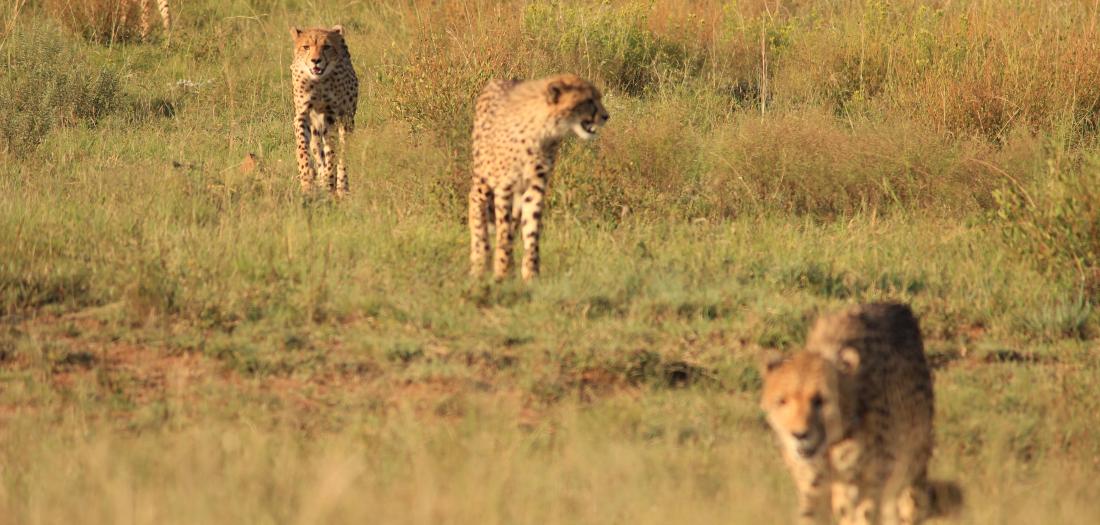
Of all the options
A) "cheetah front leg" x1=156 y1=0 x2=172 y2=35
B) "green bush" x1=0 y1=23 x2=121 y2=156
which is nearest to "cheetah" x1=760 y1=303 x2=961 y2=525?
"green bush" x1=0 y1=23 x2=121 y2=156

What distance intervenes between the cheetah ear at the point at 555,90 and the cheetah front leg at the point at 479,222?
0.67 metres

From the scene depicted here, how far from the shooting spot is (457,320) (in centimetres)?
613

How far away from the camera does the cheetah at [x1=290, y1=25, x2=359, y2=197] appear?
9031mm

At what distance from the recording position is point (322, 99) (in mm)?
9172

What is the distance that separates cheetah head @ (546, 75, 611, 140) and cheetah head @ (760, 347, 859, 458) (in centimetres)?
272

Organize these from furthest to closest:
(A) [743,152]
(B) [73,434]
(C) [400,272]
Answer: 1. (A) [743,152]
2. (C) [400,272]
3. (B) [73,434]

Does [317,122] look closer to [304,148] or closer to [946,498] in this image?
[304,148]

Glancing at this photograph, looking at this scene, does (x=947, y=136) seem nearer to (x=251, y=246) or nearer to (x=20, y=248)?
(x=251, y=246)

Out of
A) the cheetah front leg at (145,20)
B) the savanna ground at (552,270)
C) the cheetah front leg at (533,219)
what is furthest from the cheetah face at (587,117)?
the cheetah front leg at (145,20)

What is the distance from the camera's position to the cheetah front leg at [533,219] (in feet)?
22.4

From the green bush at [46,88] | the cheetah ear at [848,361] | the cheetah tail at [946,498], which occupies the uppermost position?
the cheetah ear at [848,361]

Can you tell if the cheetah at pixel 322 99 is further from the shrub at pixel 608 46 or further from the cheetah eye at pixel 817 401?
the cheetah eye at pixel 817 401

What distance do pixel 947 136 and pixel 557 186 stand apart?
2730mm

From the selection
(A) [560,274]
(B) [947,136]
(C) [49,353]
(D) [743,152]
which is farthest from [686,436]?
(B) [947,136]
